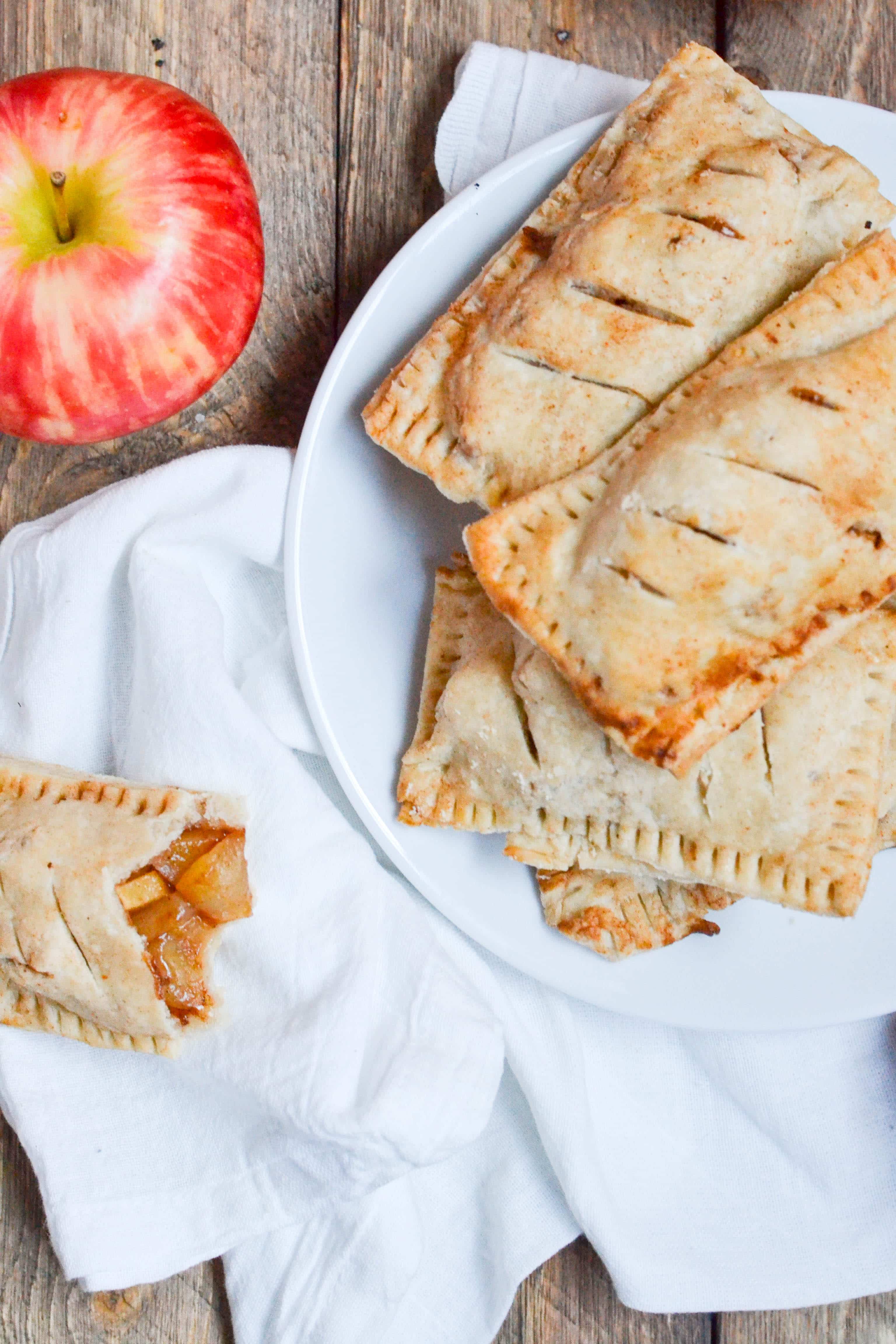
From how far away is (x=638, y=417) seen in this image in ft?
4.97

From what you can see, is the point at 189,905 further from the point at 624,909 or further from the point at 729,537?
the point at 729,537

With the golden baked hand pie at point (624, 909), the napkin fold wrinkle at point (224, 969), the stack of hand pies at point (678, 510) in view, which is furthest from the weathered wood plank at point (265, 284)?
the golden baked hand pie at point (624, 909)

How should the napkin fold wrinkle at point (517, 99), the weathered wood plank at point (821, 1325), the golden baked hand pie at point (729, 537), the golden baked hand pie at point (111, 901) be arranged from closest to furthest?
1. the golden baked hand pie at point (729, 537)
2. the golden baked hand pie at point (111, 901)
3. the napkin fold wrinkle at point (517, 99)
4. the weathered wood plank at point (821, 1325)

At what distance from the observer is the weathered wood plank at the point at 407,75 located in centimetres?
189

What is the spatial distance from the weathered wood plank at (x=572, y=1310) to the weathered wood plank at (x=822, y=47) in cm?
202

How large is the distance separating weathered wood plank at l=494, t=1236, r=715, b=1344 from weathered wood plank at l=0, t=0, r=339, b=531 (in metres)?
1.50

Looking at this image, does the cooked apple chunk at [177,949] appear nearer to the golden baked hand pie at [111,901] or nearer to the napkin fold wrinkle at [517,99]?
the golden baked hand pie at [111,901]

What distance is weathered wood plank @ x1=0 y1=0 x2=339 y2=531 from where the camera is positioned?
186cm

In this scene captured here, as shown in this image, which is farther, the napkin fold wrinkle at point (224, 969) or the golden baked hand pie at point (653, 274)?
the napkin fold wrinkle at point (224, 969)

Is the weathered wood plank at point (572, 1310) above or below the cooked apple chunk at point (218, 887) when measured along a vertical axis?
below

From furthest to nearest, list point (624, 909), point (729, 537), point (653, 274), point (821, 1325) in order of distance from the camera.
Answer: point (821, 1325) → point (624, 909) → point (653, 274) → point (729, 537)

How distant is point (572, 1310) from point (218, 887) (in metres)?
0.99

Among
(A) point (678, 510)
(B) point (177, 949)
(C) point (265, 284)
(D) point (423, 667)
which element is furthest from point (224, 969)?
(C) point (265, 284)

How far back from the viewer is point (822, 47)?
6.34 feet
